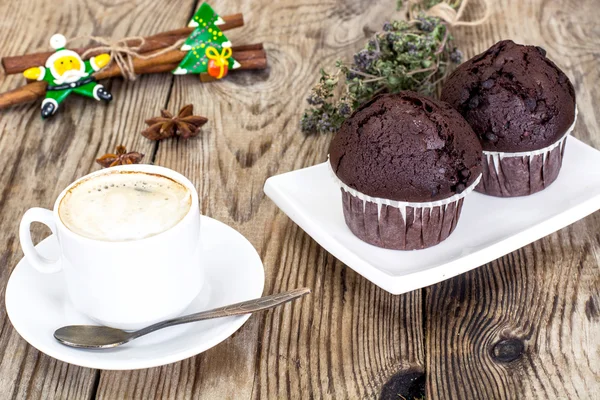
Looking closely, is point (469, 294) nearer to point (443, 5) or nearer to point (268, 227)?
point (268, 227)

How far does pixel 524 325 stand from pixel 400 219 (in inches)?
11.0

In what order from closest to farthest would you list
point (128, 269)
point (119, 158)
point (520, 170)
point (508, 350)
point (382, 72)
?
point (128, 269) < point (508, 350) < point (520, 170) < point (119, 158) < point (382, 72)

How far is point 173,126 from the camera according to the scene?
6.16 ft

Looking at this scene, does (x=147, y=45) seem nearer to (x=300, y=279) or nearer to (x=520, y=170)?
(x=300, y=279)

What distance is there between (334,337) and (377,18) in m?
1.33

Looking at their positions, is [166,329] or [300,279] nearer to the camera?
[166,329]

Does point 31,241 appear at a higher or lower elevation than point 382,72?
higher

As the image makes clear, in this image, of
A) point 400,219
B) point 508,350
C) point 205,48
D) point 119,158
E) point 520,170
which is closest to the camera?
point 508,350

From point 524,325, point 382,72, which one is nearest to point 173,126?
point 382,72

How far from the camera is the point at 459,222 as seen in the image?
59.8 inches

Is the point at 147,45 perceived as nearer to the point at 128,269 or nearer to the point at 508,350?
the point at 128,269

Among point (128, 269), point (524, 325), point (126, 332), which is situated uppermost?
point (128, 269)

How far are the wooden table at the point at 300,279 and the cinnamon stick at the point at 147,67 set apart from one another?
0.11 ft

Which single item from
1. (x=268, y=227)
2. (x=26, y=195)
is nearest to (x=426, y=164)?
(x=268, y=227)
